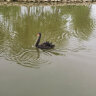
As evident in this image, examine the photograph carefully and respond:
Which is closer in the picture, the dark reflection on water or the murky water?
the murky water

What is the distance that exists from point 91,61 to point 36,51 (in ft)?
9.00

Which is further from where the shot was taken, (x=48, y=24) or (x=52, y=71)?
(x=48, y=24)

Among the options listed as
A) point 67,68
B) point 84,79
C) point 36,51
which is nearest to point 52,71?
point 67,68

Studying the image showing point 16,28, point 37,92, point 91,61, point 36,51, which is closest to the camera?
point 37,92

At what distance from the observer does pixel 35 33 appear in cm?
1408

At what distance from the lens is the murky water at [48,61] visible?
7.89 meters

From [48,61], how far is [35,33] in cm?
452

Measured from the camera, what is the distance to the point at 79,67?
9.68 m

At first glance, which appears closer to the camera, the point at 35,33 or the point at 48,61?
the point at 48,61

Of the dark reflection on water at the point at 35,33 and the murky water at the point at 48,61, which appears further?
the dark reflection on water at the point at 35,33

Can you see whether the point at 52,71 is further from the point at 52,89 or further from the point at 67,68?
the point at 52,89

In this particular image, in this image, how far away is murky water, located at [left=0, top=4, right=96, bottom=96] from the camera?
789 cm

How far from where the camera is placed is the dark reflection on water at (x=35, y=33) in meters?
10.3

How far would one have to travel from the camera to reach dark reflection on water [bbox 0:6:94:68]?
10.3m
